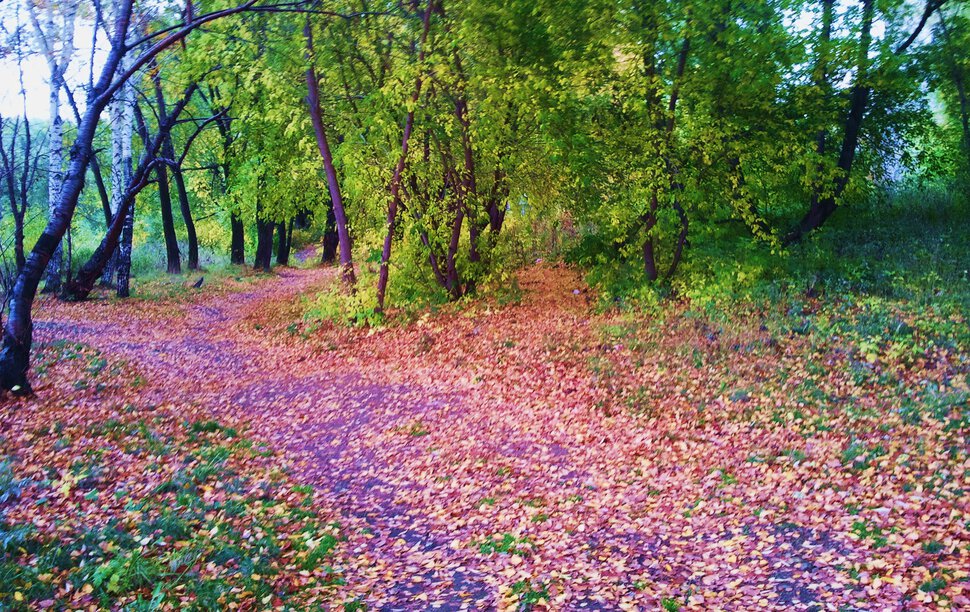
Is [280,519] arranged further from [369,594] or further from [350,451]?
[350,451]

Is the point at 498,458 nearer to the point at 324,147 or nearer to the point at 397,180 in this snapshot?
the point at 397,180

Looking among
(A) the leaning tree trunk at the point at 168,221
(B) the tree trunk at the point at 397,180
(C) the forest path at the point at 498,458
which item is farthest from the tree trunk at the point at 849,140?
(A) the leaning tree trunk at the point at 168,221

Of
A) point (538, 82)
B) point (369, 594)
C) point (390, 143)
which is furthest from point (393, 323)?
point (369, 594)

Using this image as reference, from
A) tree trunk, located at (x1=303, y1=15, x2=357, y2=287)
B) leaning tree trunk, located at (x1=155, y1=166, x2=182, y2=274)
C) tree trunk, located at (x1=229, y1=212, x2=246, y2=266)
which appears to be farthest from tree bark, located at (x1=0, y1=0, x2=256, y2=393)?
tree trunk, located at (x1=229, y1=212, x2=246, y2=266)

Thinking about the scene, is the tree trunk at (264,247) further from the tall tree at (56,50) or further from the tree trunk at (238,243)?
the tall tree at (56,50)

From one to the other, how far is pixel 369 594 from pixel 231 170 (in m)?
23.1

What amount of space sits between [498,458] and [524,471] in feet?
1.82

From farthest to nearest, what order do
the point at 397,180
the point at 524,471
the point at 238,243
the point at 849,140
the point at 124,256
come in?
1. the point at 238,243
2. the point at 124,256
3. the point at 397,180
4. the point at 849,140
5. the point at 524,471

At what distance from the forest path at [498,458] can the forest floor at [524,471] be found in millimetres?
39

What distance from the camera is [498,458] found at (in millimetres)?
8836

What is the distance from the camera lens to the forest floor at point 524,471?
541cm

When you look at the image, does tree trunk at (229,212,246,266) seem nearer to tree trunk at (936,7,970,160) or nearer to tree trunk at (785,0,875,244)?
tree trunk at (785,0,875,244)

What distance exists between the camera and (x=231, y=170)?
2567 centimetres

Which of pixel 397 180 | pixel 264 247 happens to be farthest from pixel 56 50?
pixel 264 247
